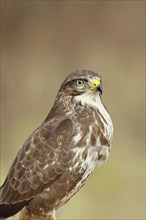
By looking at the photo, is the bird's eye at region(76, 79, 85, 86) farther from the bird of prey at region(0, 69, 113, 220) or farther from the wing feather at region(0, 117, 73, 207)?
the wing feather at region(0, 117, 73, 207)

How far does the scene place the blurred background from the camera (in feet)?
48.7

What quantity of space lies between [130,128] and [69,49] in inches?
114

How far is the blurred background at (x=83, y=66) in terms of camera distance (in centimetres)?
1484

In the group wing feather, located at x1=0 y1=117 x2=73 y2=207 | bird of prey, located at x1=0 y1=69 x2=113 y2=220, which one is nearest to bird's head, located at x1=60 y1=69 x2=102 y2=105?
bird of prey, located at x1=0 y1=69 x2=113 y2=220

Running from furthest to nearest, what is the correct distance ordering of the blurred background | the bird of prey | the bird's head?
1. the blurred background
2. the bird's head
3. the bird of prey

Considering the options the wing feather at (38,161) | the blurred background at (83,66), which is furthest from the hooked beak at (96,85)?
the blurred background at (83,66)

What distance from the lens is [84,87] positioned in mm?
9219

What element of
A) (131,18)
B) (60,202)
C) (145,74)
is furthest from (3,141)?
(60,202)

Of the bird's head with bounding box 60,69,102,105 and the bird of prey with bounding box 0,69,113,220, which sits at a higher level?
the bird's head with bounding box 60,69,102,105

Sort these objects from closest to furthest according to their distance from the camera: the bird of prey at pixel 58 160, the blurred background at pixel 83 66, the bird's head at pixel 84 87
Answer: the bird of prey at pixel 58 160 < the bird's head at pixel 84 87 < the blurred background at pixel 83 66

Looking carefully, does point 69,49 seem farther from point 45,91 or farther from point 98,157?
point 98,157

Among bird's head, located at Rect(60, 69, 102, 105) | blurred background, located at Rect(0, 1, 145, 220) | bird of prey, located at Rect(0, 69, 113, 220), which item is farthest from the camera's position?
blurred background, located at Rect(0, 1, 145, 220)

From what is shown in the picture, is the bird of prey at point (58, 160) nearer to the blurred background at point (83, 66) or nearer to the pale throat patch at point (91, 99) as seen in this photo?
the pale throat patch at point (91, 99)

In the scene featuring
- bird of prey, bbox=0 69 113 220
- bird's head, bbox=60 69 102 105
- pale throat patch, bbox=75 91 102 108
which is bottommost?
bird of prey, bbox=0 69 113 220
